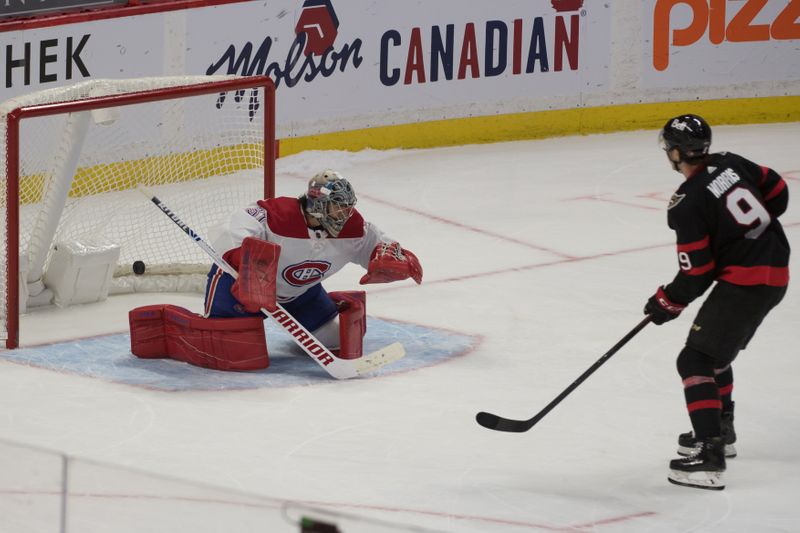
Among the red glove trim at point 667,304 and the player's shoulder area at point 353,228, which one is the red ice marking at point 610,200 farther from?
the red glove trim at point 667,304

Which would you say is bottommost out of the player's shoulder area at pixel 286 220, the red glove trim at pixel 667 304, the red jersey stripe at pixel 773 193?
the player's shoulder area at pixel 286 220

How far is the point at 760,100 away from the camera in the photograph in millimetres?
9633

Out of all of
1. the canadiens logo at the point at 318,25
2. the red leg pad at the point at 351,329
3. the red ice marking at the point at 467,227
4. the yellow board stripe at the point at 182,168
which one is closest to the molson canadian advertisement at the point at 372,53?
the canadiens logo at the point at 318,25

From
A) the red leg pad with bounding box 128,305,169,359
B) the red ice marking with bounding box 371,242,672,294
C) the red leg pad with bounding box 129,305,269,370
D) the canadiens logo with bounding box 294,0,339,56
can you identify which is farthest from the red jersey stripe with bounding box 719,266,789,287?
the canadiens logo with bounding box 294,0,339,56

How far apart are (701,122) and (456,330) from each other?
73.3 inches

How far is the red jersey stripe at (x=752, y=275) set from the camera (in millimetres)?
4012

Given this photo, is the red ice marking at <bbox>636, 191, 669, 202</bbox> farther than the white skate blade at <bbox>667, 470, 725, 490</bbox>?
Yes

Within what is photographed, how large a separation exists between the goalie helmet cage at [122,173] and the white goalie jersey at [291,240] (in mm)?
829

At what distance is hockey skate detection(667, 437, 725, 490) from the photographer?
4008 millimetres

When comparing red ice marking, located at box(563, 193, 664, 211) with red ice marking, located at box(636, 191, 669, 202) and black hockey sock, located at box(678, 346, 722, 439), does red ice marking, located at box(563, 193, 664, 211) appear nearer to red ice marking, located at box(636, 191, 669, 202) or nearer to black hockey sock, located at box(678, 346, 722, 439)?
red ice marking, located at box(636, 191, 669, 202)

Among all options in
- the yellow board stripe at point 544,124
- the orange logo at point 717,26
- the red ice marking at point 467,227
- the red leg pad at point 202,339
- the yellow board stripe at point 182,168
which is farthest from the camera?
the orange logo at point 717,26

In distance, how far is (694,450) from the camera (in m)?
4.03

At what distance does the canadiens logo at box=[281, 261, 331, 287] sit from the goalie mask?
6.8 inches

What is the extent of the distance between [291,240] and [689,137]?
1549 mm
